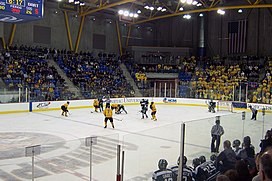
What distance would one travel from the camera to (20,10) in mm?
10438

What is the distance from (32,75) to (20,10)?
Result: 43.8 feet

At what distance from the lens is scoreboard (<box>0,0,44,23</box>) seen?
1014 cm

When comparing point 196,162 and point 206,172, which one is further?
point 196,162

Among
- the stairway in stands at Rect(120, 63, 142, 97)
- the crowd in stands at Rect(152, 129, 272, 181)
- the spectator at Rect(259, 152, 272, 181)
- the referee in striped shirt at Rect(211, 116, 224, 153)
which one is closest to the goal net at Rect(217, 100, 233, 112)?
the stairway in stands at Rect(120, 63, 142, 97)

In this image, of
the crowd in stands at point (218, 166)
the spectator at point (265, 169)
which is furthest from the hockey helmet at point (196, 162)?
the spectator at point (265, 169)

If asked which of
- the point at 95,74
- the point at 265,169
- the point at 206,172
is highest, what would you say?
the point at 95,74

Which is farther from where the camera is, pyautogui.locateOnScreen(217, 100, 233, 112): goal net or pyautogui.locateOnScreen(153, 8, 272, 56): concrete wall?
pyautogui.locateOnScreen(153, 8, 272, 56): concrete wall

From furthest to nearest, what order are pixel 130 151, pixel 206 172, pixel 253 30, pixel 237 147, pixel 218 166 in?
pixel 253 30
pixel 237 147
pixel 130 151
pixel 218 166
pixel 206 172

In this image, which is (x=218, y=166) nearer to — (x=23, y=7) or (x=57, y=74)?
(x=23, y=7)

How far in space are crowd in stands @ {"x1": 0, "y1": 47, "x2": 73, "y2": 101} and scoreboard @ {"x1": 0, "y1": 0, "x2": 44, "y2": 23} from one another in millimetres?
9403

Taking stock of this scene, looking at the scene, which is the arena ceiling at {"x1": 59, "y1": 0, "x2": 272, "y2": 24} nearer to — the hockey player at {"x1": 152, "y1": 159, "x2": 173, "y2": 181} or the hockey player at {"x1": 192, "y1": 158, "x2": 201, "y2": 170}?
the hockey player at {"x1": 192, "y1": 158, "x2": 201, "y2": 170}

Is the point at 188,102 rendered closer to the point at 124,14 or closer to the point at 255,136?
the point at 124,14

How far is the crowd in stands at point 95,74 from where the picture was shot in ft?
79.5

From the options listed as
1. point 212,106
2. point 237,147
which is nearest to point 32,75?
point 212,106
